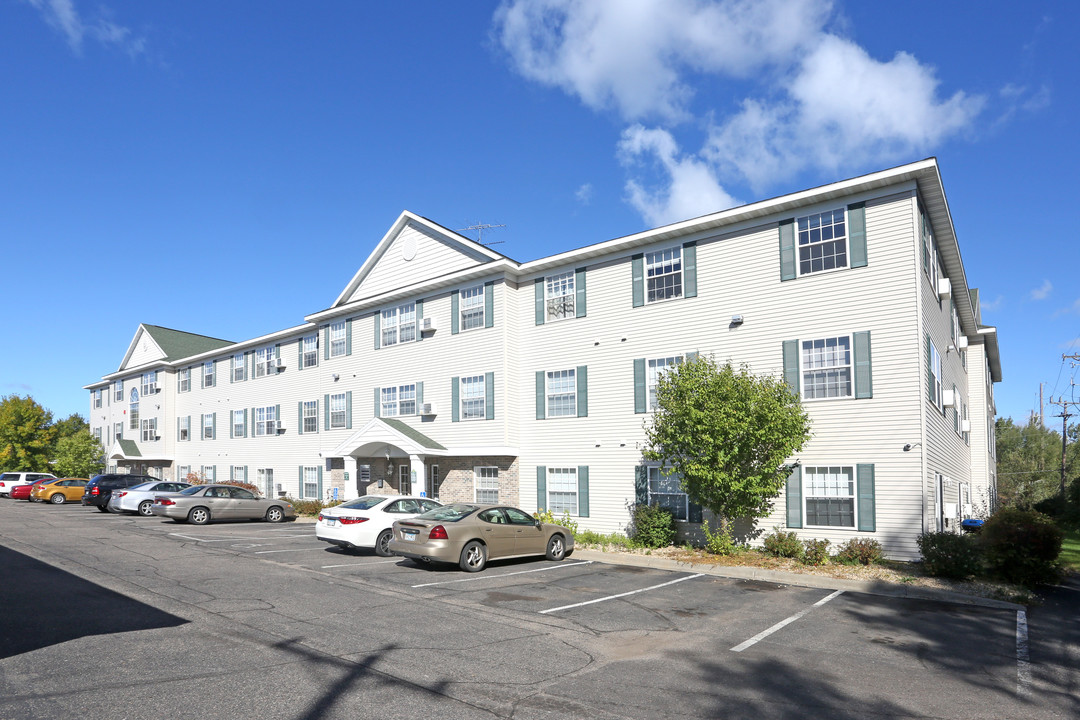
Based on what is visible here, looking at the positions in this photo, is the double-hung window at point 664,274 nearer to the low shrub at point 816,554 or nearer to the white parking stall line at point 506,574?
the low shrub at point 816,554

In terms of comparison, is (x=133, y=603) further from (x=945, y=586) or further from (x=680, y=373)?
(x=945, y=586)

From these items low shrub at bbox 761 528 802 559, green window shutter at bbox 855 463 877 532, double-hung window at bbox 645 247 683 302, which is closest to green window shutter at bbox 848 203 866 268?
double-hung window at bbox 645 247 683 302

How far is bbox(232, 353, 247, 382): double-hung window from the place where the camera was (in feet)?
124

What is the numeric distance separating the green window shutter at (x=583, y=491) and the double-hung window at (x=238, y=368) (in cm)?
2295

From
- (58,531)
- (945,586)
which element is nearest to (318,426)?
(58,531)

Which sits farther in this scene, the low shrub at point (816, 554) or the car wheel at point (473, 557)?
the low shrub at point (816, 554)

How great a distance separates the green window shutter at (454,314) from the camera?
2556 centimetres

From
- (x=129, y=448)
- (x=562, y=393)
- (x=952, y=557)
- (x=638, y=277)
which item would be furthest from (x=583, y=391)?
(x=129, y=448)

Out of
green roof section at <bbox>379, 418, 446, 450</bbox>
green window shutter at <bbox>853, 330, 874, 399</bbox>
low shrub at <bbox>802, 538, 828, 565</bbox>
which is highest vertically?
green window shutter at <bbox>853, 330, 874, 399</bbox>

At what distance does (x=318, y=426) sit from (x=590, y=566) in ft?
60.8

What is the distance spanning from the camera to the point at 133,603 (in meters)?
10.7

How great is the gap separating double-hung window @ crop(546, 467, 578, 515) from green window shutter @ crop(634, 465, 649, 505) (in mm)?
2198

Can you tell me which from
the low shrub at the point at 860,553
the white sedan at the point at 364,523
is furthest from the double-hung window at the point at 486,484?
the low shrub at the point at 860,553

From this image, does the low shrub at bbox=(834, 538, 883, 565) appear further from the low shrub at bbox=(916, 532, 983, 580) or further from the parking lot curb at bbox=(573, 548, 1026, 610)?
the parking lot curb at bbox=(573, 548, 1026, 610)
